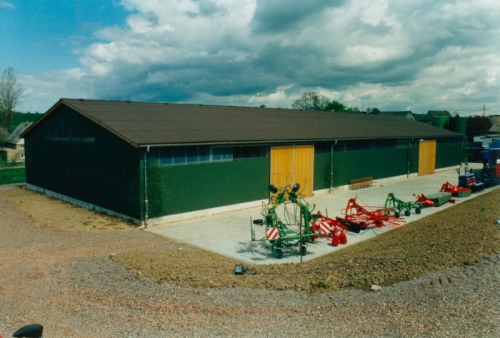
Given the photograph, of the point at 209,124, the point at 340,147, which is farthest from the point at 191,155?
the point at 340,147

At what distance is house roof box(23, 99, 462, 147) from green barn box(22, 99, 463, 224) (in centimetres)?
6

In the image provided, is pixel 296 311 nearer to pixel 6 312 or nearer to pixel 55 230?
pixel 6 312

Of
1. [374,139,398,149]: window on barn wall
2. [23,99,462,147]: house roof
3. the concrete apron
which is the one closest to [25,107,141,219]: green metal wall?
[23,99,462,147]: house roof

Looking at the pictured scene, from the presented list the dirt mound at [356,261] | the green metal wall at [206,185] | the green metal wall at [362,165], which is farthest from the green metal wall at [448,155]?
the dirt mound at [356,261]

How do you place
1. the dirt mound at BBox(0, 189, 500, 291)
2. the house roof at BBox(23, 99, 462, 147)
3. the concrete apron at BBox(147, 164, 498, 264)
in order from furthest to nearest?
the house roof at BBox(23, 99, 462, 147)
the concrete apron at BBox(147, 164, 498, 264)
the dirt mound at BBox(0, 189, 500, 291)

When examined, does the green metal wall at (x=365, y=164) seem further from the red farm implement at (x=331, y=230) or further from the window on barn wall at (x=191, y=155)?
the red farm implement at (x=331, y=230)

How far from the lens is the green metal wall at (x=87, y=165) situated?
16422mm

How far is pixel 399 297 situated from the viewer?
751cm

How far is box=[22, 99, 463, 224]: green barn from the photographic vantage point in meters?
16.4

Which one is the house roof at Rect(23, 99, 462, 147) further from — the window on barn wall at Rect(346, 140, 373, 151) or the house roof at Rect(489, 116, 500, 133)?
the house roof at Rect(489, 116, 500, 133)

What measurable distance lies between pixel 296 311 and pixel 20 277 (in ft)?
21.0

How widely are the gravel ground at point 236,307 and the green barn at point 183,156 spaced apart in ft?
22.6

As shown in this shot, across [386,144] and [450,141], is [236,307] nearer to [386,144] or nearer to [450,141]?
[386,144]

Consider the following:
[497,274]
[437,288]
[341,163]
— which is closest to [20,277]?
[437,288]
